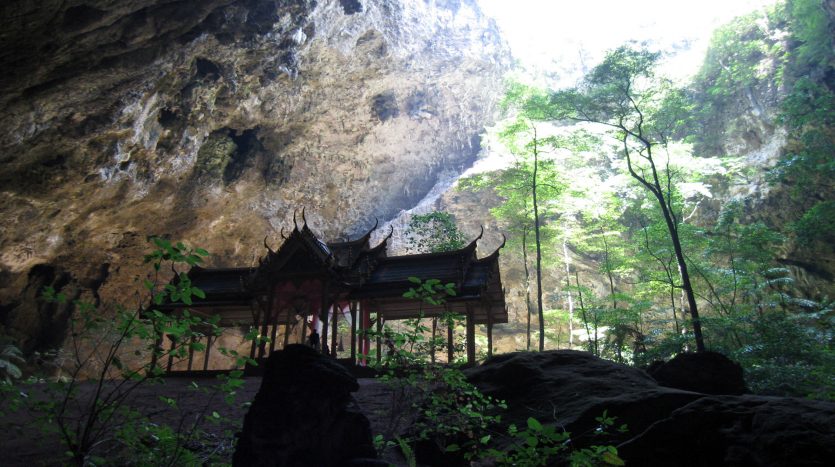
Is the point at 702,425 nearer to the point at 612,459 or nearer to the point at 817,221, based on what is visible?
the point at 612,459

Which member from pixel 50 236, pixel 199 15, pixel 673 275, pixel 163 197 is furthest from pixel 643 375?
pixel 50 236

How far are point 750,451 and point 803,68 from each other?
28.0 meters

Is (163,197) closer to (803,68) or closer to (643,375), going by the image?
(643,375)

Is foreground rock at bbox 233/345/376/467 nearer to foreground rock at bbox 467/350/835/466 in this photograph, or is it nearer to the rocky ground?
the rocky ground

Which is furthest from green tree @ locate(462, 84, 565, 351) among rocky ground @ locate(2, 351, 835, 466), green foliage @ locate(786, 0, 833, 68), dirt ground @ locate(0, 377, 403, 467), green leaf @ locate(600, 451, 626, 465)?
green leaf @ locate(600, 451, 626, 465)

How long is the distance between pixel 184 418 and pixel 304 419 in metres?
1.59

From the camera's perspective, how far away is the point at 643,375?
7.19 metres

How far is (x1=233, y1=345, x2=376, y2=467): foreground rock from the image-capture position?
5047 mm

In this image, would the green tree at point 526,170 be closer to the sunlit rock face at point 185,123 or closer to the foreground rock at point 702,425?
the sunlit rock face at point 185,123

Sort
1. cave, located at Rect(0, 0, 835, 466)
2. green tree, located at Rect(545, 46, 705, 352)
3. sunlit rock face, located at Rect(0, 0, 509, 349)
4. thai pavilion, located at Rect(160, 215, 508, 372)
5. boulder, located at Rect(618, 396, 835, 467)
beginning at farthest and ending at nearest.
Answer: green tree, located at Rect(545, 46, 705, 352)
thai pavilion, located at Rect(160, 215, 508, 372)
sunlit rock face, located at Rect(0, 0, 509, 349)
cave, located at Rect(0, 0, 835, 466)
boulder, located at Rect(618, 396, 835, 467)

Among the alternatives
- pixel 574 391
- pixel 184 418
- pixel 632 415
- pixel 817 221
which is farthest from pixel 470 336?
pixel 817 221

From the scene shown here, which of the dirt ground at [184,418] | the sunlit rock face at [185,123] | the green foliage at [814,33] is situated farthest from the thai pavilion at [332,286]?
the green foliage at [814,33]

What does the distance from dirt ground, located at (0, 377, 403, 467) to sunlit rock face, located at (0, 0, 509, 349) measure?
8.22m

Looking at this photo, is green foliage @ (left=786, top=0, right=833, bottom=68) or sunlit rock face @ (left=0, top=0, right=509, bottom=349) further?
green foliage @ (left=786, top=0, right=833, bottom=68)
